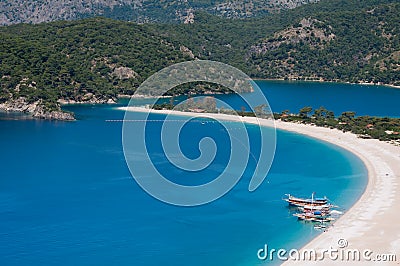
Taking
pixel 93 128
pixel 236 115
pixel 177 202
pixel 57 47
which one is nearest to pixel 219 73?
pixel 57 47

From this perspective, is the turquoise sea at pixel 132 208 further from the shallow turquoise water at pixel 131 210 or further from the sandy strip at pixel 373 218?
the sandy strip at pixel 373 218

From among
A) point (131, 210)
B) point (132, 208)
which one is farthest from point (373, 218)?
point (132, 208)

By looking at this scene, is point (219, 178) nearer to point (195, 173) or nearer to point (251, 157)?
point (195, 173)

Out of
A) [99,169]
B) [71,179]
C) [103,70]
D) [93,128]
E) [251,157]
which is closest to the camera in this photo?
[71,179]

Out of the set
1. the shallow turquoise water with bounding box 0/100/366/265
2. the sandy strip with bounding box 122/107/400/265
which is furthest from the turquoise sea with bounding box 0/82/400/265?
the sandy strip with bounding box 122/107/400/265

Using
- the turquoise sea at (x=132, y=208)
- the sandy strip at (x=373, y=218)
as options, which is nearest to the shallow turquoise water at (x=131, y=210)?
the turquoise sea at (x=132, y=208)

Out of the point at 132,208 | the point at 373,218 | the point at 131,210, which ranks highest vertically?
the point at 373,218

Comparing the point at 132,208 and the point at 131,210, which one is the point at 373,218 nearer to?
the point at 131,210

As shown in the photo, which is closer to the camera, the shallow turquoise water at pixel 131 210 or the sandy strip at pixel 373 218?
the sandy strip at pixel 373 218
